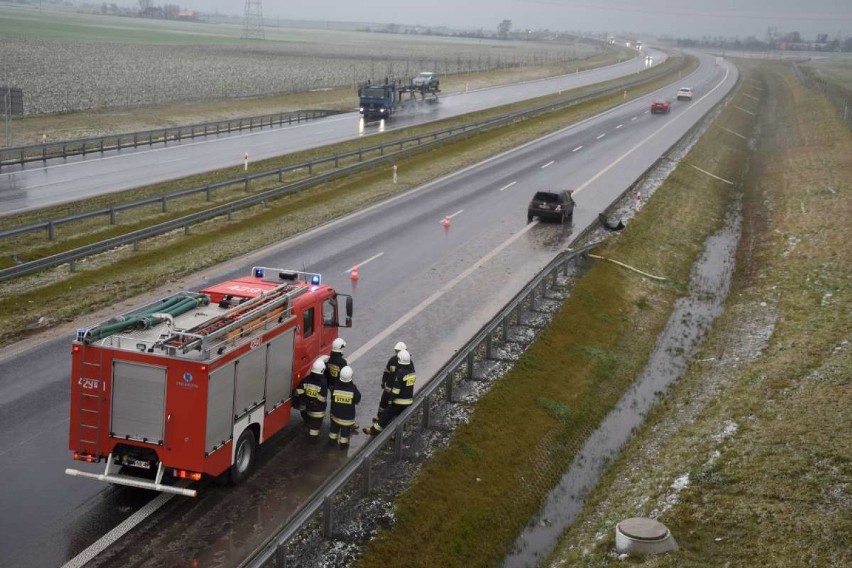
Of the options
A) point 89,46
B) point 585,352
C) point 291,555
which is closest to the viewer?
point 291,555

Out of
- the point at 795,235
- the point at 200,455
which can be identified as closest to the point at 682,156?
the point at 795,235

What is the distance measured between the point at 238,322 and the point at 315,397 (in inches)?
103

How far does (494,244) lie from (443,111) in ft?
162

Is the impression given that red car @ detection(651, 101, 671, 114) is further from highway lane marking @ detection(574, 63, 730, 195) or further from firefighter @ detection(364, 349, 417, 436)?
firefighter @ detection(364, 349, 417, 436)

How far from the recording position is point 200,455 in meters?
12.8

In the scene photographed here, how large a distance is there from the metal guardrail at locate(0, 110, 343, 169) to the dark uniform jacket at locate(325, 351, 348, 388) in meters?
33.1

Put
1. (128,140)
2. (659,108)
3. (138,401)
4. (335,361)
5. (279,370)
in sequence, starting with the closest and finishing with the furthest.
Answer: (138,401), (279,370), (335,361), (128,140), (659,108)

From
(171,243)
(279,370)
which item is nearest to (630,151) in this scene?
(171,243)

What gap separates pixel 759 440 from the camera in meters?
17.2

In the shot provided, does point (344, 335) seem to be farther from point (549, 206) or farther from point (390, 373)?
point (549, 206)

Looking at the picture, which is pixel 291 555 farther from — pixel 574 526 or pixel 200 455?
pixel 574 526

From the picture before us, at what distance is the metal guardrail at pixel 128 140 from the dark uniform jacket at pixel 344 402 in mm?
33948

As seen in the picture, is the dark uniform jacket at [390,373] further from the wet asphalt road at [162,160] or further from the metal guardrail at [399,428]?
the wet asphalt road at [162,160]

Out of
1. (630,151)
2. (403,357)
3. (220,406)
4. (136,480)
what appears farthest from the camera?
(630,151)
